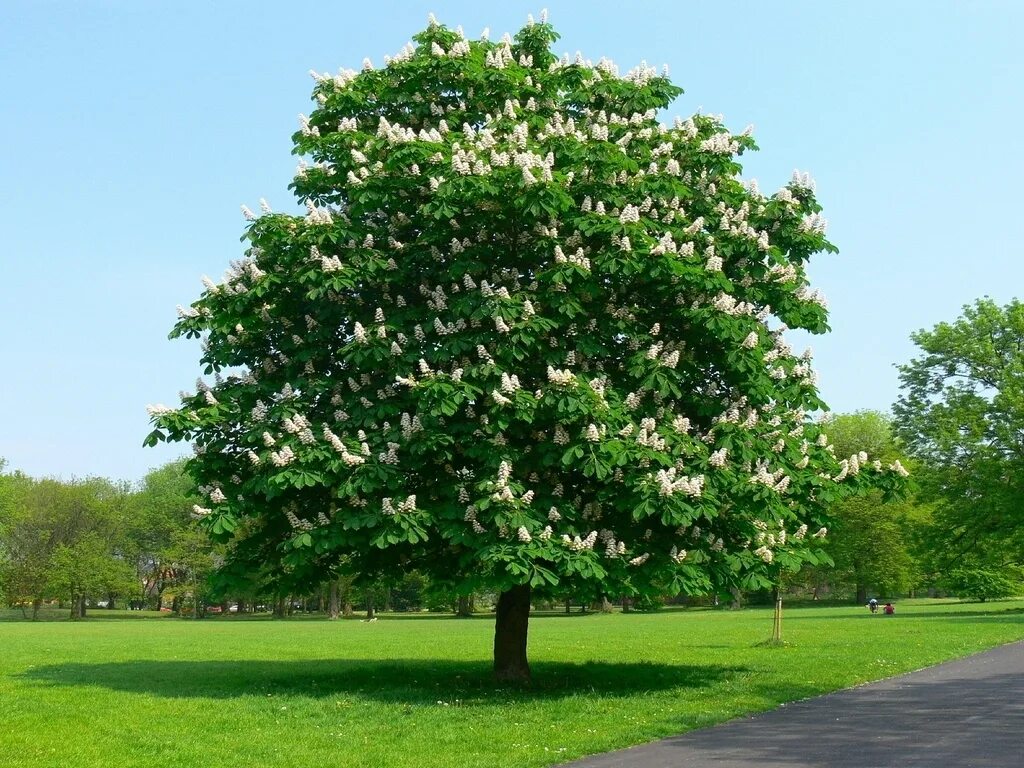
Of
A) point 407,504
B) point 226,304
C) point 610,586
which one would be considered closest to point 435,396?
point 407,504

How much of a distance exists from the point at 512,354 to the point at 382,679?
8558mm

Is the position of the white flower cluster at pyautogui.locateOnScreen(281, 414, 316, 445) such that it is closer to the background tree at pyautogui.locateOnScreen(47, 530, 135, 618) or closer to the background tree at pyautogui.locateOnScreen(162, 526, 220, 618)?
the background tree at pyautogui.locateOnScreen(162, 526, 220, 618)

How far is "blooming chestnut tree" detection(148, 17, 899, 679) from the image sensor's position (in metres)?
16.4

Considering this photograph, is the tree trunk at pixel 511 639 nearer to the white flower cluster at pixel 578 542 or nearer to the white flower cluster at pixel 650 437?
the white flower cluster at pixel 578 542

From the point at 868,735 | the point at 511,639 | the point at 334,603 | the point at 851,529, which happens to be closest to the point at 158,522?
the point at 334,603

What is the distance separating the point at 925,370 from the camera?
59531 mm

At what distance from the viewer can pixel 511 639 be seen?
20484 mm

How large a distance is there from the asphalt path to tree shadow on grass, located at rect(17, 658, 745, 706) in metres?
3.73

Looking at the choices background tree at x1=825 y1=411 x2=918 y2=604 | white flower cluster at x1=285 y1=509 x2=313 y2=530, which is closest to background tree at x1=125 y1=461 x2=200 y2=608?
background tree at x1=825 y1=411 x2=918 y2=604

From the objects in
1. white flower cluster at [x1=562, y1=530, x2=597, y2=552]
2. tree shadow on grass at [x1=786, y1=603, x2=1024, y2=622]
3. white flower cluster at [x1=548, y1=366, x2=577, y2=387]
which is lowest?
tree shadow on grass at [x1=786, y1=603, x2=1024, y2=622]

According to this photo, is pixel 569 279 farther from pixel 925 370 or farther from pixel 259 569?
pixel 925 370

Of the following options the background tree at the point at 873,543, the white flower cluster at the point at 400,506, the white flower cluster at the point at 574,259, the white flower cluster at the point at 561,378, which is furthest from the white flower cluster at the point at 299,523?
the background tree at the point at 873,543

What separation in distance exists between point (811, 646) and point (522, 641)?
43.7ft

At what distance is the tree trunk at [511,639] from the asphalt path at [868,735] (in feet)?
19.2
